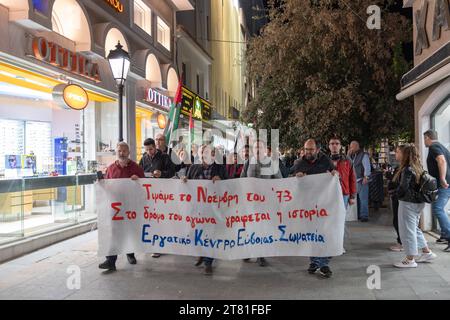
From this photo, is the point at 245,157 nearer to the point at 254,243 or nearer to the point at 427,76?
the point at 254,243

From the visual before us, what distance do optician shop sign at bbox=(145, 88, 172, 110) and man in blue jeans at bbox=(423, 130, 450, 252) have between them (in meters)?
10.3

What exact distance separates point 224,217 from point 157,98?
11233 millimetres

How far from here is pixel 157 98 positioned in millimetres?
16938

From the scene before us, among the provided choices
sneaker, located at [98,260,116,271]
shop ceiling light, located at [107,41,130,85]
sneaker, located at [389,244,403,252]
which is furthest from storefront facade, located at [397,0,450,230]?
sneaker, located at [98,260,116,271]

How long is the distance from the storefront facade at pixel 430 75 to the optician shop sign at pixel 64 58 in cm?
735

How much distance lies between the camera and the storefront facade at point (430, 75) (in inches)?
318

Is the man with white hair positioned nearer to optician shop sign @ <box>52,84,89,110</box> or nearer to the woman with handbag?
optician shop sign @ <box>52,84,89,110</box>

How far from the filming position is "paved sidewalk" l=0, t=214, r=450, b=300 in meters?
5.52

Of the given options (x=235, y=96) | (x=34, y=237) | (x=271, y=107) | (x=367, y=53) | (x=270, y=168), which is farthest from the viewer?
(x=235, y=96)

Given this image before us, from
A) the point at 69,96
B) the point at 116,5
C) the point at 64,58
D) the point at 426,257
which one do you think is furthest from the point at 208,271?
the point at 116,5

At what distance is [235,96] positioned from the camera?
44.8 metres
